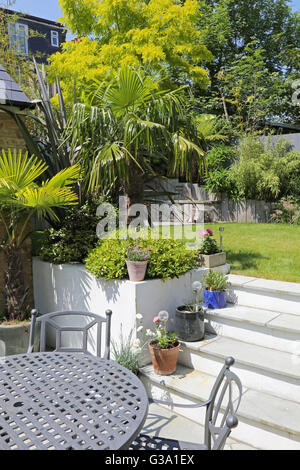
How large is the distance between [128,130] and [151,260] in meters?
1.55

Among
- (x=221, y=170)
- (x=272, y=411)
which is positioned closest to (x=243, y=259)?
(x=272, y=411)

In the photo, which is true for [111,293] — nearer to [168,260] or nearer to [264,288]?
[168,260]

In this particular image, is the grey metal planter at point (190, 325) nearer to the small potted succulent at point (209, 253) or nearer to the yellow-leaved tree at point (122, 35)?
the small potted succulent at point (209, 253)

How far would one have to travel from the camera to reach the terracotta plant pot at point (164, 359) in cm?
361

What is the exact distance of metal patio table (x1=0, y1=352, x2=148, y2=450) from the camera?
174cm

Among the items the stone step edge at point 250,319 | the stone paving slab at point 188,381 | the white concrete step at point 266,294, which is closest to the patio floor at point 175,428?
the stone paving slab at point 188,381

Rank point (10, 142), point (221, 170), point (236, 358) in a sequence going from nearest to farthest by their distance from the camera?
point (236, 358)
point (10, 142)
point (221, 170)

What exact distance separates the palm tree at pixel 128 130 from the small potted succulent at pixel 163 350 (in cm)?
185

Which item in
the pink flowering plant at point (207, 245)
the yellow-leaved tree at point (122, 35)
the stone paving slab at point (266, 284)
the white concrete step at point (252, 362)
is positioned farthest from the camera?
the yellow-leaved tree at point (122, 35)

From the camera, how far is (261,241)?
730 cm

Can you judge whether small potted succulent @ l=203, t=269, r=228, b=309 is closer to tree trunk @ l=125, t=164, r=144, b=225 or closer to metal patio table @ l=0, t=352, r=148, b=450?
tree trunk @ l=125, t=164, r=144, b=225

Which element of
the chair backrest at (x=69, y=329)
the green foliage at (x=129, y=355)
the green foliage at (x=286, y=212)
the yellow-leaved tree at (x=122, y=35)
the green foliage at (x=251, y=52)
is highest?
the green foliage at (x=251, y=52)

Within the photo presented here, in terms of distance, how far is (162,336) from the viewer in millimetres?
3699

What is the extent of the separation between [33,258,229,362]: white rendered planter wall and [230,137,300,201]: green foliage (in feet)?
19.3
